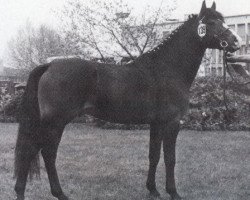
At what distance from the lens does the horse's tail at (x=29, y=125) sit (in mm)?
5164

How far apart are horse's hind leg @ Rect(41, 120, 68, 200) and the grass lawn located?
0.42m

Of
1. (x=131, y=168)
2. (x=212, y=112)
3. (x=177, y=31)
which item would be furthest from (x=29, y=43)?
(x=177, y=31)

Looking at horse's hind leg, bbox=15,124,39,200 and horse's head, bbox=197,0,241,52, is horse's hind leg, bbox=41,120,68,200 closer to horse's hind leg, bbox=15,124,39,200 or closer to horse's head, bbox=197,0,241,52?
horse's hind leg, bbox=15,124,39,200

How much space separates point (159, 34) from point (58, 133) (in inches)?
558

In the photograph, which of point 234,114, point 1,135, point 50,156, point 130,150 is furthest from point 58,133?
point 234,114

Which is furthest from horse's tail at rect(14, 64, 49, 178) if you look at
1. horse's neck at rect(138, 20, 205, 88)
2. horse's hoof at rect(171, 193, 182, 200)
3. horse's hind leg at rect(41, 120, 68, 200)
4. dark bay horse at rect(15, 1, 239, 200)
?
horse's hoof at rect(171, 193, 182, 200)

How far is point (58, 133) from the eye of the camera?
5121 mm

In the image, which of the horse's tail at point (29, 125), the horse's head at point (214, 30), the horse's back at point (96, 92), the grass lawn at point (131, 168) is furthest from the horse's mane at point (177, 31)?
the grass lawn at point (131, 168)

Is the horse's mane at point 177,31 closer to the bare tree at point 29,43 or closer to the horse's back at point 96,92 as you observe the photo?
the horse's back at point 96,92

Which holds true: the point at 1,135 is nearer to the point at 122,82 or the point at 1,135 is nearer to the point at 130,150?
the point at 130,150

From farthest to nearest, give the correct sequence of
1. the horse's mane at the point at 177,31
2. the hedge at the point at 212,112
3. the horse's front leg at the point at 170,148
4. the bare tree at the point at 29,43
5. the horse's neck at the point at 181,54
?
the bare tree at the point at 29,43 → the hedge at the point at 212,112 → the horse's neck at the point at 181,54 → the horse's mane at the point at 177,31 → the horse's front leg at the point at 170,148

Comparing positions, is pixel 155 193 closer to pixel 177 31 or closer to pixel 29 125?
pixel 29 125

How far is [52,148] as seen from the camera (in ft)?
17.0

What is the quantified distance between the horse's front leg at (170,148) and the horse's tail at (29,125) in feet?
5.41
